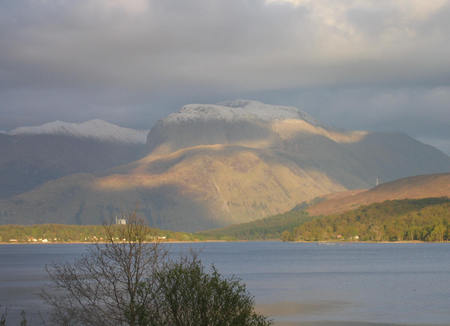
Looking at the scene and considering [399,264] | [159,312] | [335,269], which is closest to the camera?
[159,312]

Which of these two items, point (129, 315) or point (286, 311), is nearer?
point (129, 315)

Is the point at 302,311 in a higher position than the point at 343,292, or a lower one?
lower

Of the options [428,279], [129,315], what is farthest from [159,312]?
[428,279]

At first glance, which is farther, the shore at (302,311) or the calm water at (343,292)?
the calm water at (343,292)

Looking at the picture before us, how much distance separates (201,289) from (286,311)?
48663 millimetres

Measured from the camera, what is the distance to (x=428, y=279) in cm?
11919

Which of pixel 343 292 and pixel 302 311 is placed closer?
pixel 302 311

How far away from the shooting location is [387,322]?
231 feet

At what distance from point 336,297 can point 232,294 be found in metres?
62.2

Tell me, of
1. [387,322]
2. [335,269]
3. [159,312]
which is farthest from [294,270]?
[159,312]

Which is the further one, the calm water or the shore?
the calm water

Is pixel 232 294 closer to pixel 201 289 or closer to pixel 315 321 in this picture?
pixel 201 289

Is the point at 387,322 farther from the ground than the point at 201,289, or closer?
closer

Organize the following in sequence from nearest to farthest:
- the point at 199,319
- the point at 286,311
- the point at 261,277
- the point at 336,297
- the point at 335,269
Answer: the point at 199,319
the point at 286,311
the point at 336,297
the point at 261,277
the point at 335,269
